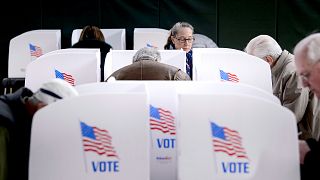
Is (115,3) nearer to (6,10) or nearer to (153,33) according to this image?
(153,33)

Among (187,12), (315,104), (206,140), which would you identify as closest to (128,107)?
(206,140)

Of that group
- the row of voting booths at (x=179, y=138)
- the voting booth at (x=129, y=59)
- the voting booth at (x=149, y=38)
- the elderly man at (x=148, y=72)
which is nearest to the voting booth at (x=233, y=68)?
the elderly man at (x=148, y=72)

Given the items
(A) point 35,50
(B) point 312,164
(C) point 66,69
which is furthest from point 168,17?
(B) point 312,164

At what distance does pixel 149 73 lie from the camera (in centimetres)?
345

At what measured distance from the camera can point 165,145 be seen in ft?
8.39

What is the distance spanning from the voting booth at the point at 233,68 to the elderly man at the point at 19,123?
4.49 feet

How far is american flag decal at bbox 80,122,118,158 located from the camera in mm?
2215

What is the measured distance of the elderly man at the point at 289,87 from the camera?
11.5ft

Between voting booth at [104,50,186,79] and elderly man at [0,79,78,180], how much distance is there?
1678mm

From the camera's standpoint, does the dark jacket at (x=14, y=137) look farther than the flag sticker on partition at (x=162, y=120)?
No

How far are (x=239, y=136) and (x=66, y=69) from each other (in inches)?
79.1

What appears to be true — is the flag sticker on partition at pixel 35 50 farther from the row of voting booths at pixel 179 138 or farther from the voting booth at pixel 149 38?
the row of voting booths at pixel 179 138

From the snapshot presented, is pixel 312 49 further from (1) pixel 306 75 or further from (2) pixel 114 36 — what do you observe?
(2) pixel 114 36

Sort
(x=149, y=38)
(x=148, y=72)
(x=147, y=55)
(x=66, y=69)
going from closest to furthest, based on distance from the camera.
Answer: (x=148, y=72)
(x=147, y=55)
(x=66, y=69)
(x=149, y=38)
